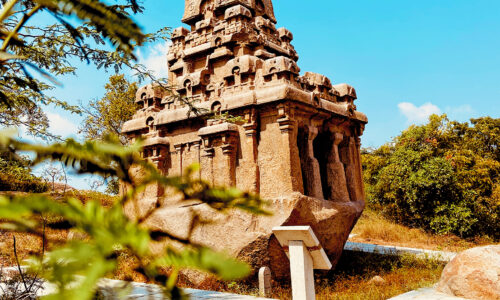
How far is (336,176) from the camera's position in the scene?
830cm

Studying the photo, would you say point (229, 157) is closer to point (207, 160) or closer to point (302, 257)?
point (207, 160)

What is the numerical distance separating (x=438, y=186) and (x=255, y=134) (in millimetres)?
10318

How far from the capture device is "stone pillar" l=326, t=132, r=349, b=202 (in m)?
8.24

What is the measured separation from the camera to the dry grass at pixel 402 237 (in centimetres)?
1327

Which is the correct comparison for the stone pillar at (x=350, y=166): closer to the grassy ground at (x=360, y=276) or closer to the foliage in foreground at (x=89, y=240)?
the grassy ground at (x=360, y=276)

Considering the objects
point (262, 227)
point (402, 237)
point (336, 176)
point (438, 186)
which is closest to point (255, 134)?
point (262, 227)

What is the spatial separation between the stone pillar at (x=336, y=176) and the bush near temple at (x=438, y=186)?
7860 millimetres

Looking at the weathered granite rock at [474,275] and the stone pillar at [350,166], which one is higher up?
the stone pillar at [350,166]

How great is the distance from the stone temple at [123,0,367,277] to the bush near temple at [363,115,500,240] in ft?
23.3

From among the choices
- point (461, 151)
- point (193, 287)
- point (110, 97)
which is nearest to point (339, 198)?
point (193, 287)

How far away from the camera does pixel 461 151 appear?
1705 centimetres

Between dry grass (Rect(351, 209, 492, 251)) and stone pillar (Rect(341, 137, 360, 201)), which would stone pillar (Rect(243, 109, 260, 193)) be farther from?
dry grass (Rect(351, 209, 492, 251))

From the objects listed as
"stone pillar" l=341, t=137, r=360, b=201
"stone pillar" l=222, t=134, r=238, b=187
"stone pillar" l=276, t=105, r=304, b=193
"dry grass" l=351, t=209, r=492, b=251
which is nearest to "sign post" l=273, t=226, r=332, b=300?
"stone pillar" l=276, t=105, r=304, b=193

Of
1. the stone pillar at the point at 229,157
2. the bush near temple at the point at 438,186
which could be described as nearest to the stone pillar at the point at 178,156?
the stone pillar at the point at 229,157
